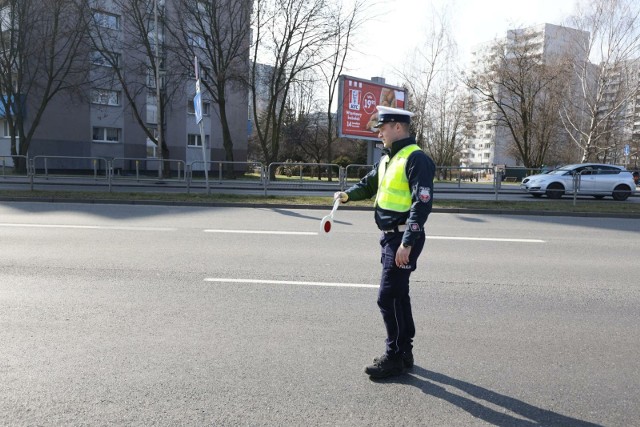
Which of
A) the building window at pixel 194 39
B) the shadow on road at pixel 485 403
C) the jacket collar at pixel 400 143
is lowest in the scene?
the shadow on road at pixel 485 403

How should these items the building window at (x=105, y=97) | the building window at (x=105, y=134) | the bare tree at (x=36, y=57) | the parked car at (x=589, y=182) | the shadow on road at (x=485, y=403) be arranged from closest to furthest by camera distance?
the shadow on road at (x=485, y=403), the parked car at (x=589, y=182), the bare tree at (x=36, y=57), the building window at (x=105, y=97), the building window at (x=105, y=134)

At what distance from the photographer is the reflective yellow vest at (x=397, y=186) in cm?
332

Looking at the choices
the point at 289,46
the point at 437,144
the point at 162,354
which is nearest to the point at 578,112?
the point at 437,144

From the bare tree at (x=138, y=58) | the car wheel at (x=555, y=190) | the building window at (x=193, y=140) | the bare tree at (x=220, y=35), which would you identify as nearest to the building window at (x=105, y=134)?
the bare tree at (x=138, y=58)

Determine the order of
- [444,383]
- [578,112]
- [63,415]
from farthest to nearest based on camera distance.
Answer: [578,112]
[444,383]
[63,415]

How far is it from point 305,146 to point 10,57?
77.9ft

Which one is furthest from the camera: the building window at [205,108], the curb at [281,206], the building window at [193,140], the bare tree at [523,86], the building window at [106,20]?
the bare tree at [523,86]

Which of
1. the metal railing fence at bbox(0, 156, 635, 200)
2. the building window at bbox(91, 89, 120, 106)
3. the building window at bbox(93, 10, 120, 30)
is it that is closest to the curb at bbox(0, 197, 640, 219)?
the metal railing fence at bbox(0, 156, 635, 200)

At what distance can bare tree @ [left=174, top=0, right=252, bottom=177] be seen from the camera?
29.4 meters

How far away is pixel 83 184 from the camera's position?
19.9 metres

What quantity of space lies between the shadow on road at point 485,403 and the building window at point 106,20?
33361 mm

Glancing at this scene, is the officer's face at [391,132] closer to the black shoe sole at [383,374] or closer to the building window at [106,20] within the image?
the black shoe sole at [383,374]

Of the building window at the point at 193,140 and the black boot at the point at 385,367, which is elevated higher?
the building window at the point at 193,140

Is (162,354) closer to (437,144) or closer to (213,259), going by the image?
(213,259)
